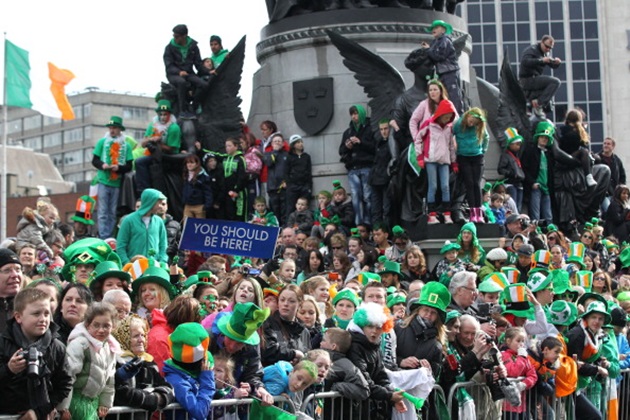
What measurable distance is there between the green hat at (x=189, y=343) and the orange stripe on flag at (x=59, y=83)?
2301 centimetres

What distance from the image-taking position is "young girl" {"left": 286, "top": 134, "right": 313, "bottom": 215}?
20.1 meters

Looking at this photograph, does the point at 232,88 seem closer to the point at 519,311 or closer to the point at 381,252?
the point at 381,252

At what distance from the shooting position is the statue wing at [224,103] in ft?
69.0

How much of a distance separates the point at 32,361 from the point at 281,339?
10.0 feet

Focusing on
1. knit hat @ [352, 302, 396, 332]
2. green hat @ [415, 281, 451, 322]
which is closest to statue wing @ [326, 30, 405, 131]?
green hat @ [415, 281, 451, 322]

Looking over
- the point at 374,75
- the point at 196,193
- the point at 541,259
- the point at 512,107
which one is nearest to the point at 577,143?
the point at 512,107

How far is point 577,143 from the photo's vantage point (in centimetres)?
2202

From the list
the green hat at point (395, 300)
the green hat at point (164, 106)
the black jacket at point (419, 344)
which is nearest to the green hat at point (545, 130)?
the green hat at point (164, 106)

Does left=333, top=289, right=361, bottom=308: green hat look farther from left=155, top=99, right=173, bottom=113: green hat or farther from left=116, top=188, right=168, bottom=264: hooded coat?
left=155, top=99, right=173, bottom=113: green hat

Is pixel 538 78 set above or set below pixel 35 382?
above

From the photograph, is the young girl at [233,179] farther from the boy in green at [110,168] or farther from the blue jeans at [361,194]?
the blue jeans at [361,194]

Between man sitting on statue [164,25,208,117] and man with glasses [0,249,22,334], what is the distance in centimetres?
1265

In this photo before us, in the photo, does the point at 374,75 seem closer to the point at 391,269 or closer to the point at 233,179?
the point at 233,179

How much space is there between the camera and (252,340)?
890 cm
